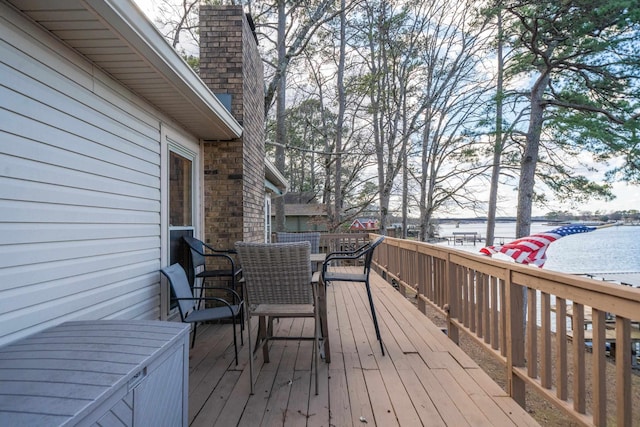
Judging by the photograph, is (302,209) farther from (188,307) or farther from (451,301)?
(188,307)

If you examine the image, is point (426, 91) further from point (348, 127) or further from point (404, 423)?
point (404, 423)

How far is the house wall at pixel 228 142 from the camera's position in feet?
12.4

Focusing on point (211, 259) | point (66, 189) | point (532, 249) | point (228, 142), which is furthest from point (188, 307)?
point (532, 249)

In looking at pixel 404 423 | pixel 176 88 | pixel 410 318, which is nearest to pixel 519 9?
pixel 410 318

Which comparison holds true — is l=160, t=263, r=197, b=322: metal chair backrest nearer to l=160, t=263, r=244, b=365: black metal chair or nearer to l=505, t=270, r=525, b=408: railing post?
l=160, t=263, r=244, b=365: black metal chair

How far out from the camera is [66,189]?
185 cm

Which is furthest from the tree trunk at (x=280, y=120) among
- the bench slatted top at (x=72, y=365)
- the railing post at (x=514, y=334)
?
the bench slatted top at (x=72, y=365)

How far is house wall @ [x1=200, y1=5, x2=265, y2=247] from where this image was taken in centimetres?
378

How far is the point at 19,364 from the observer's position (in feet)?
3.97

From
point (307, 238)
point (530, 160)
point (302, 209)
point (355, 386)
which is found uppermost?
point (530, 160)

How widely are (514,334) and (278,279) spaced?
1.67 m

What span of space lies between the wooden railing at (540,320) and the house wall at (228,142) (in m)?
2.32

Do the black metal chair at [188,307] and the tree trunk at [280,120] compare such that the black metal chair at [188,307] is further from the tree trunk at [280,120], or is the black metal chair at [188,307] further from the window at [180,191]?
the tree trunk at [280,120]

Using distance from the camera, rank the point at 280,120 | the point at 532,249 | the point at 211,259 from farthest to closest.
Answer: the point at 280,120, the point at 211,259, the point at 532,249
